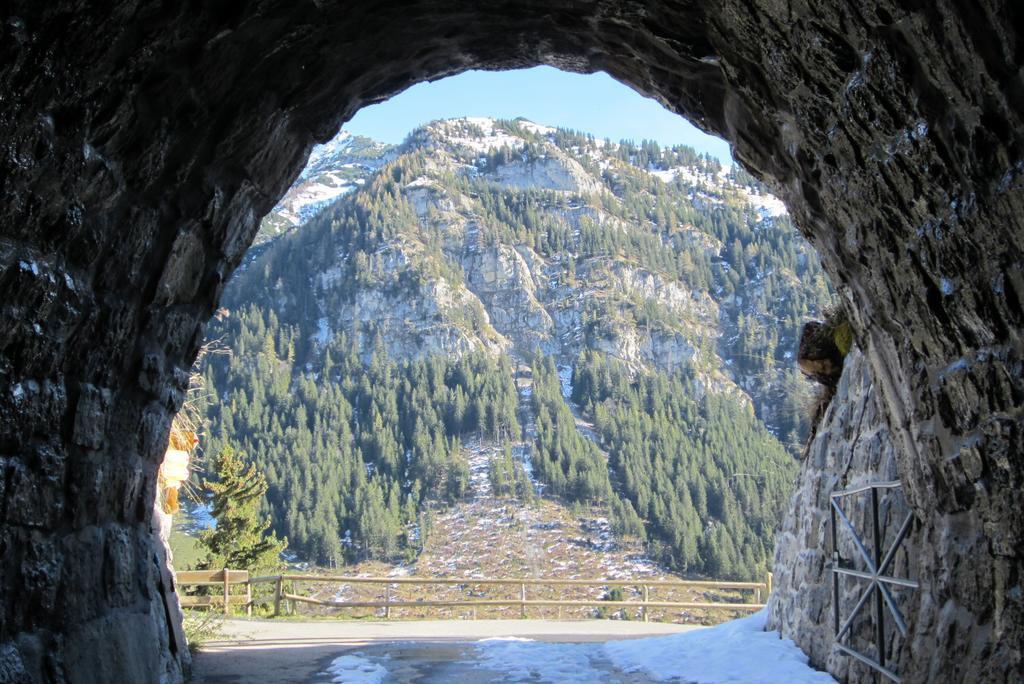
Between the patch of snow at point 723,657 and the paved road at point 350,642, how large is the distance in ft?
2.78

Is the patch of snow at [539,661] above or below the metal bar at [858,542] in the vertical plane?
below

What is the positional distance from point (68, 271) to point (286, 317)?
5192 inches

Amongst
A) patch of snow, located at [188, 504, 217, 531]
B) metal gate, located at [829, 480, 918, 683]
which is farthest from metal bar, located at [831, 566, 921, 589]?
patch of snow, located at [188, 504, 217, 531]

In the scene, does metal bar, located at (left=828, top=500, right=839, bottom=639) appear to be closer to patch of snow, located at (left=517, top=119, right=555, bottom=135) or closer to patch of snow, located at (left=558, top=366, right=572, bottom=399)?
patch of snow, located at (left=558, top=366, right=572, bottom=399)

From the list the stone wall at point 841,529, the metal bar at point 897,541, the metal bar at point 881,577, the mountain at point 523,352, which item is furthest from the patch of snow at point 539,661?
the mountain at point 523,352

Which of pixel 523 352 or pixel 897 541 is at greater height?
pixel 523 352

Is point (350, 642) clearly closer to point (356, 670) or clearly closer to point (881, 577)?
point (356, 670)

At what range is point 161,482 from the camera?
424 inches

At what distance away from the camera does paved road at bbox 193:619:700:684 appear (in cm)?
861

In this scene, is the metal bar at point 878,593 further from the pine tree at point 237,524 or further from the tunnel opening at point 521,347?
the tunnel opening at point 521,347

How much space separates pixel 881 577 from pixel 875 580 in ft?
0.48

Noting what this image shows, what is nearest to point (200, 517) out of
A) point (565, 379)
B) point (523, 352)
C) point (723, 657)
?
point (523, 352)

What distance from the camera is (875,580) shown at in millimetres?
6770

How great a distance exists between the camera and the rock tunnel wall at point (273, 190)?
3.65m
